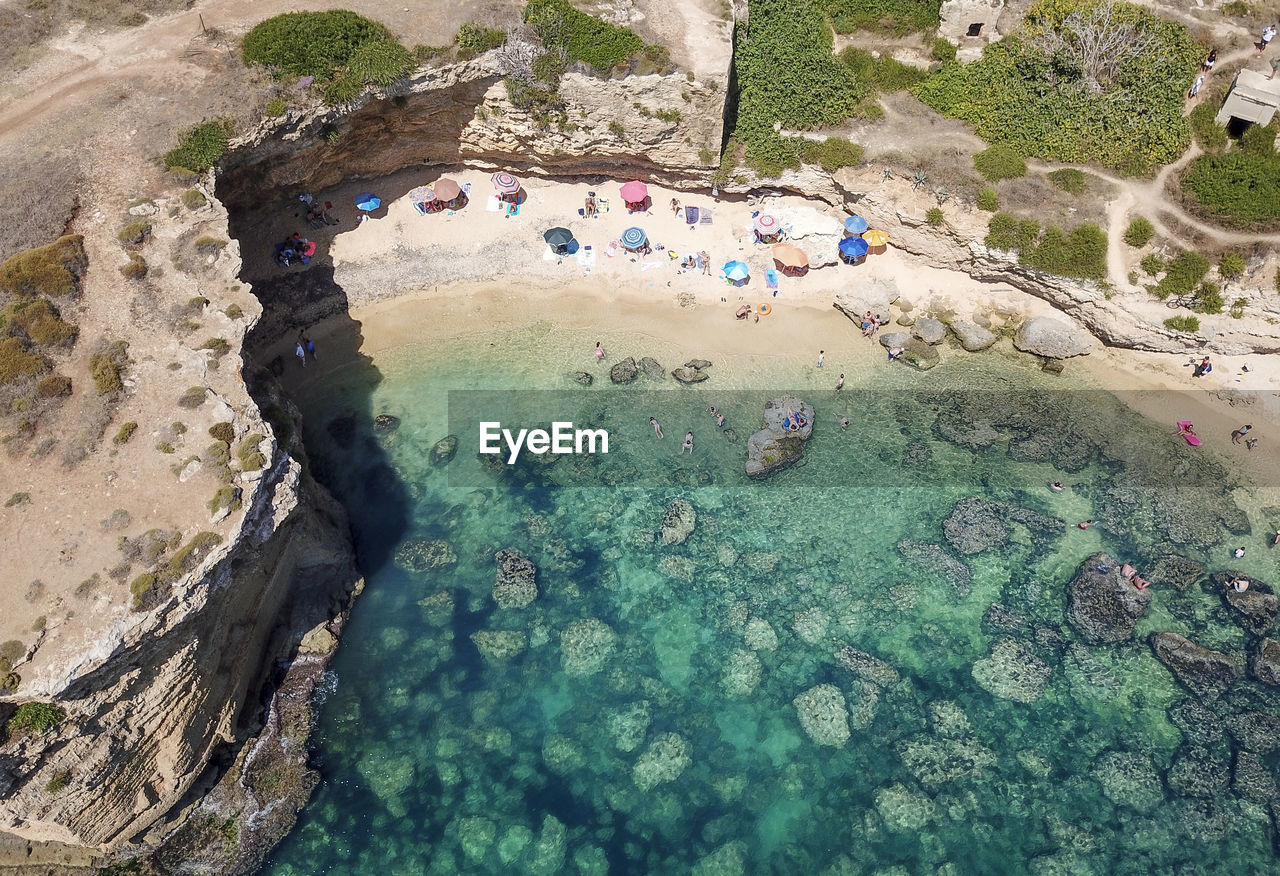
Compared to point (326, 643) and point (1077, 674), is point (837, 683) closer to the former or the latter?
point (1077, 674)

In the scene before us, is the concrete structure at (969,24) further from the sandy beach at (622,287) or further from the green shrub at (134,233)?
the green shrub at (134,233)

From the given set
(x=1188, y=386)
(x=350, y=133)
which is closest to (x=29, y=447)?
(x=350, y=133)

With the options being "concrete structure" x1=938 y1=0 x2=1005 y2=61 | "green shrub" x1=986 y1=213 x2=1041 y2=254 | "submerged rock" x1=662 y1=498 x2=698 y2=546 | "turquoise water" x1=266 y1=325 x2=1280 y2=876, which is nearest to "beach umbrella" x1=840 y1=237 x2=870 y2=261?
"green shrub" x1=986 y1=213 x2=1041 y2=254

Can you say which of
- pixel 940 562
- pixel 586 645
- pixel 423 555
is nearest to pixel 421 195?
pixel 423 555

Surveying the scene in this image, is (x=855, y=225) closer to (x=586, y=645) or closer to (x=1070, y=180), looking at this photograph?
(x=1070, y=180)

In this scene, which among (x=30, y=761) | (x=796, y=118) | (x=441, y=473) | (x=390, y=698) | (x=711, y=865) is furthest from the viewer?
(x=796, y=118)
